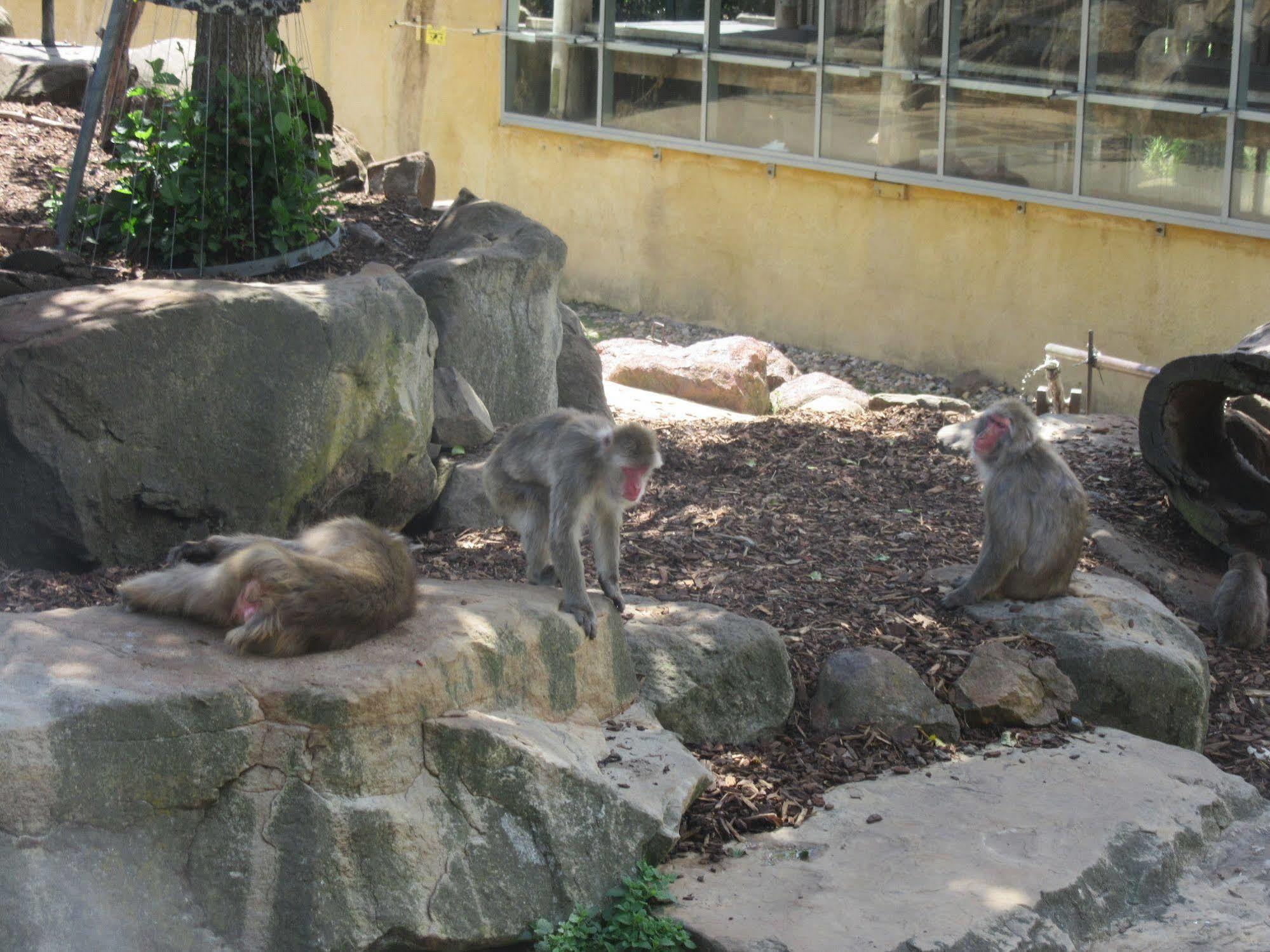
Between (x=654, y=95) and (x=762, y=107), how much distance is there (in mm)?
1365

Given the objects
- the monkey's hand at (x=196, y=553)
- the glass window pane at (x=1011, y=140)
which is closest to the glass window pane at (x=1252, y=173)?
the glass window pane at (x=1011, y=140)

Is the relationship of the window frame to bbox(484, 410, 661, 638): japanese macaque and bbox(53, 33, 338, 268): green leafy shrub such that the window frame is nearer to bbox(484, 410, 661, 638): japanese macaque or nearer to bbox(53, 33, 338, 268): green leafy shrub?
bbox(53, 33, 338, 268): green leafy shrub

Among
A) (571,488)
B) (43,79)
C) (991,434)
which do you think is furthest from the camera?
(43,79)

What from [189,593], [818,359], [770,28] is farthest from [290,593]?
[770,28]

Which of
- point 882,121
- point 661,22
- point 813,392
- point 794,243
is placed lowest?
point 813,392

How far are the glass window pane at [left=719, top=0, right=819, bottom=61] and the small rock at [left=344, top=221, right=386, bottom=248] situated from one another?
5968 millimetres

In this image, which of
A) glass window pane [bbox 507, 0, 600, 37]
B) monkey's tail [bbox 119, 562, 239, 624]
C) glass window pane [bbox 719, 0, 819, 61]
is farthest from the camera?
glass window pane [bbox 507, 0, 600, 37]

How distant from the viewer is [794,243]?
14133 millimetres

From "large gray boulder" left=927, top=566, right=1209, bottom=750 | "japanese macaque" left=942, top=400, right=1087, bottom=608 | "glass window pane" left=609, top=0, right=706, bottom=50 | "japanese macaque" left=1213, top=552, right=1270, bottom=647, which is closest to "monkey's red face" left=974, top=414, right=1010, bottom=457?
"japanese macaque" left=942, top=400, right=1087, bottom=608

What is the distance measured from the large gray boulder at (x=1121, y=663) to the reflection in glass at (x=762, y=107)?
7.87 meters

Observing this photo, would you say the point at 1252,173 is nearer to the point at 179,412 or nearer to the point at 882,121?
the point at 882,121

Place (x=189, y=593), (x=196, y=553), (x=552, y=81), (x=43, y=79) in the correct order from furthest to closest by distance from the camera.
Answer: (x=552, y=81), (x=43, y=79), (x=196, y=553), (x=189, y=593)

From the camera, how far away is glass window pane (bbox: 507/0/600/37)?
15.2 metres

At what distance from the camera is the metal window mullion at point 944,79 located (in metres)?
12.6
